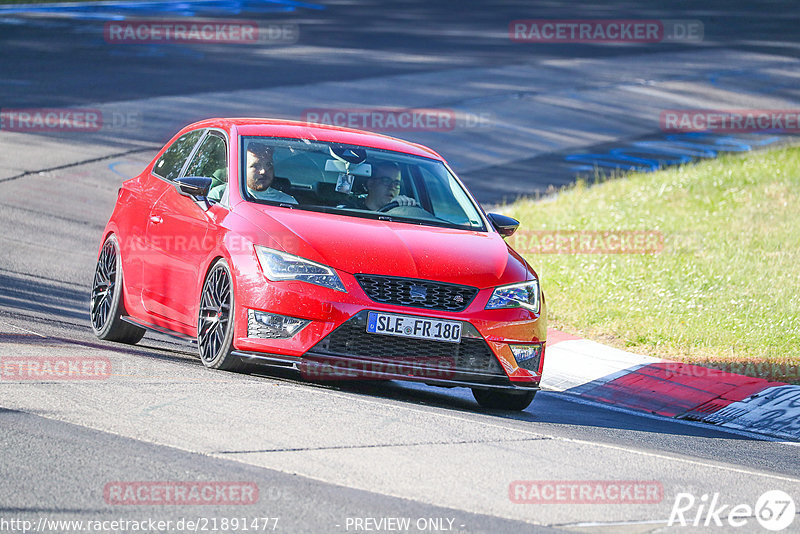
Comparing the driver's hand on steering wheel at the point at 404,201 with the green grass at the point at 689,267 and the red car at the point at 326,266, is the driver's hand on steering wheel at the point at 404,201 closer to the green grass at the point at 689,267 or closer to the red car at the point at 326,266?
the red car at the point at 326,266

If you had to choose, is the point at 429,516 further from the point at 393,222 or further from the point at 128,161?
the point at 128,161

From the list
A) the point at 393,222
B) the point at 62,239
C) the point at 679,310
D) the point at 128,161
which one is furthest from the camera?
the point at 128,161

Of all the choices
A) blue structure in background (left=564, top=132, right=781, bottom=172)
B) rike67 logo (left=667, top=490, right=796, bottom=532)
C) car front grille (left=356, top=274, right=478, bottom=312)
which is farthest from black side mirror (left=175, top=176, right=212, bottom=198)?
blue structure in background (left=564, top=132, right=781, bottom=172)

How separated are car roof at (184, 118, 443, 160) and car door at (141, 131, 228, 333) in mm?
173

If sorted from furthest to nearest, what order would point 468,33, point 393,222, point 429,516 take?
point 468,33
point 393,222
point 429,516

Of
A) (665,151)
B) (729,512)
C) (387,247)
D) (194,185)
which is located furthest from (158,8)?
(729,512)

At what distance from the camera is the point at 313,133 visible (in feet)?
29.8

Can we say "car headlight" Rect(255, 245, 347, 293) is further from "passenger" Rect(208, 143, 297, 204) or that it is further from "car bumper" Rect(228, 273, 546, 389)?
"passenger" Rect(208, 143, 297, 204)

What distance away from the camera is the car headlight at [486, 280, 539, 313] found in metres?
7.88

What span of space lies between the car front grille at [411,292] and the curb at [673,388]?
2.45 meters

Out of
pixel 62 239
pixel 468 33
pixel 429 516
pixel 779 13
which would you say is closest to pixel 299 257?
pixel 429 516

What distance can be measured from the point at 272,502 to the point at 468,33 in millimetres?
30481

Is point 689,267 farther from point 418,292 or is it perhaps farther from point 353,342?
point 353,342

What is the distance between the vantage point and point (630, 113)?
85.1 ft
